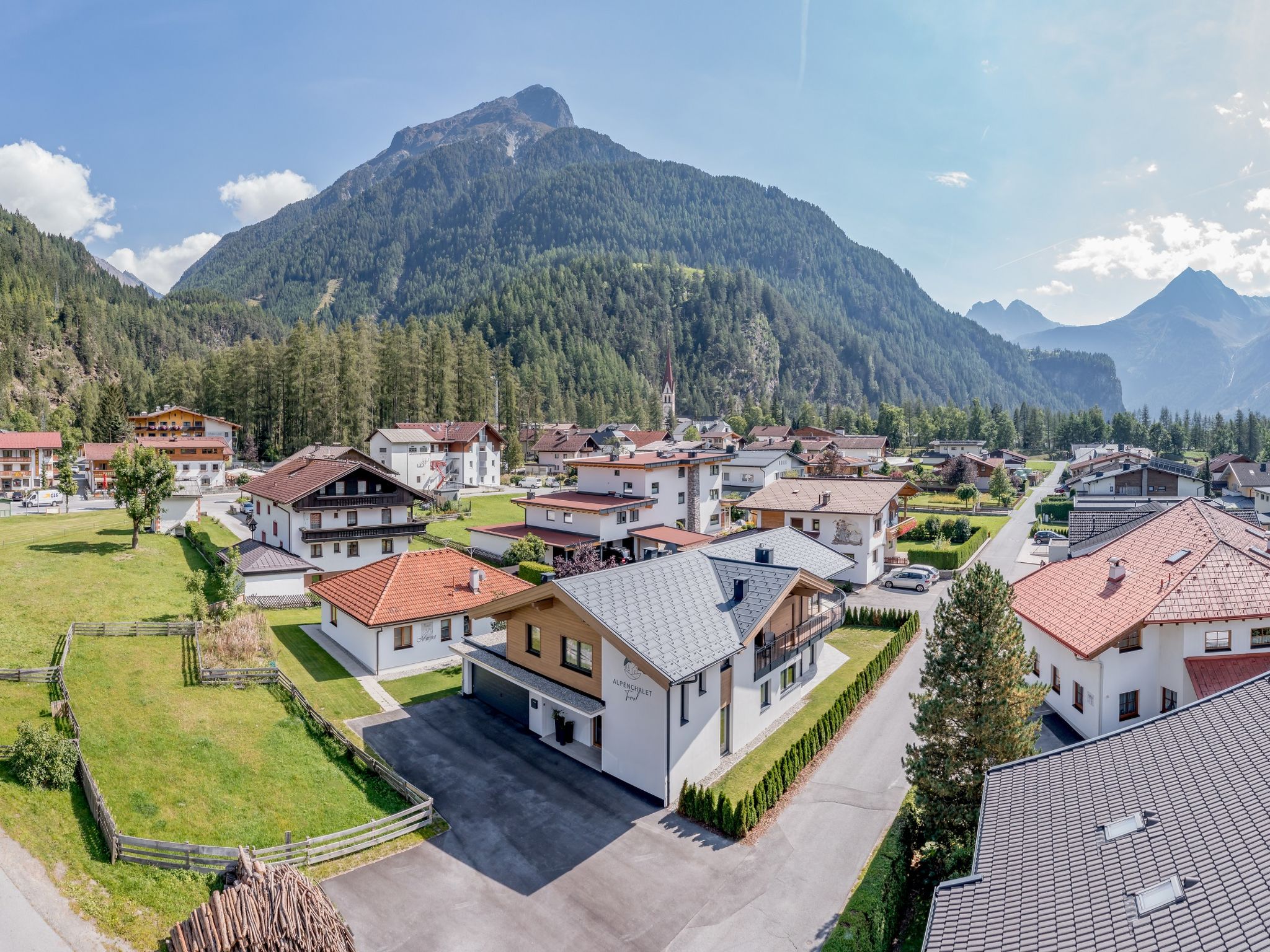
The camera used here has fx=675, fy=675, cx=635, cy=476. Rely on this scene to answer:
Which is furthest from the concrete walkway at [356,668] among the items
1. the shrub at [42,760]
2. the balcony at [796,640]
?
the balcony at [796,640]

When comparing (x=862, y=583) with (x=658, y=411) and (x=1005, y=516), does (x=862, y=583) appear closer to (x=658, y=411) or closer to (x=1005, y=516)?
(x=1005, y=516)

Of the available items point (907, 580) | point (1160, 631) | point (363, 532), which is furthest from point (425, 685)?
point (907, 580)

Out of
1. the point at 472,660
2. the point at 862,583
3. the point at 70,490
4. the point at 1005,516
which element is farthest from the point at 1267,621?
the point at 70,490

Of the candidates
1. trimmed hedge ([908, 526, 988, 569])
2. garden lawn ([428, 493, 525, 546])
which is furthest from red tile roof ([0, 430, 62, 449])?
trimmed hedge ([908, 526, 988, 569])

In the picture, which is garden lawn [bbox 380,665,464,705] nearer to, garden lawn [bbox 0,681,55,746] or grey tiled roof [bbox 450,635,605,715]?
grey tiled roof [bbox 450,635,605,715]

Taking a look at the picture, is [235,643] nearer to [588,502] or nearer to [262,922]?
[262,922]

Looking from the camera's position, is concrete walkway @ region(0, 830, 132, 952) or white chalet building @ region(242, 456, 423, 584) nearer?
concrete walkway @ region(0, 830, 132, 952)
